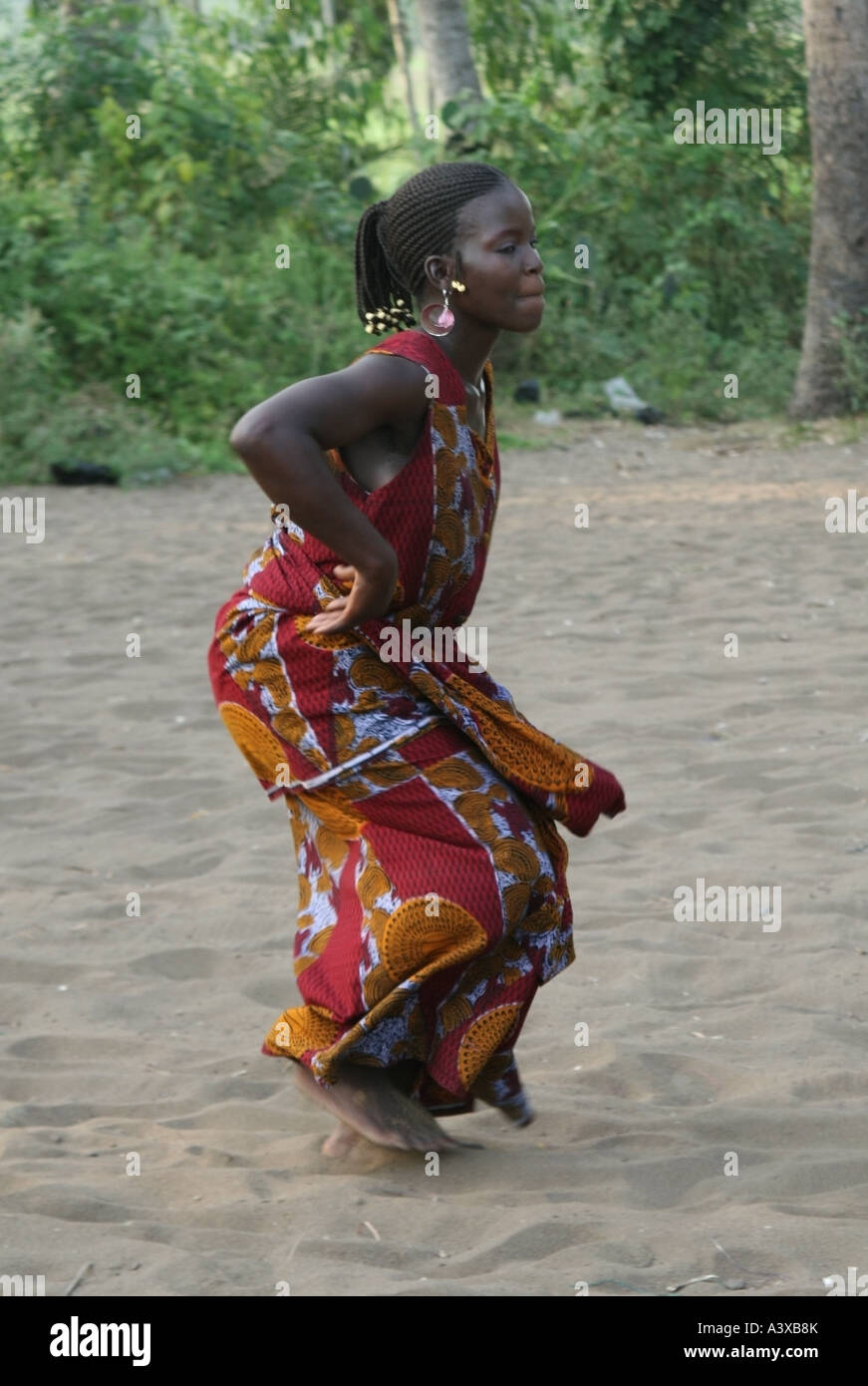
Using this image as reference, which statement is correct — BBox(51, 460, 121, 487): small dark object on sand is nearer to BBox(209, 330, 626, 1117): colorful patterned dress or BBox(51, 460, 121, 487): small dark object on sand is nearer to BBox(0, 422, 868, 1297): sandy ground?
BBox(0, 422, 868, 1297): sandy ground

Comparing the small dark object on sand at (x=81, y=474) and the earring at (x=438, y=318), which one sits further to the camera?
the small dark object on sand at (x=81, y=474)

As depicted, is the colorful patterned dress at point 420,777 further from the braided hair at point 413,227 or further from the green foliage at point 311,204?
the green foliage at point 311,204

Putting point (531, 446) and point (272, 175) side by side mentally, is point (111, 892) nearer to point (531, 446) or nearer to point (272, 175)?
point (531, 446)

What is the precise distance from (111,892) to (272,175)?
10.7m

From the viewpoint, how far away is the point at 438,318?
8.88 feet

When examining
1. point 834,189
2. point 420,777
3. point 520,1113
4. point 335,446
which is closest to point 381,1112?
point 520,1113

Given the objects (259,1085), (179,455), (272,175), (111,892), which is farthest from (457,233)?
(272,175)

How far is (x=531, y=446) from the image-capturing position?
1159cm

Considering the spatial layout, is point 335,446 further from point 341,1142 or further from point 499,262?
point 341,1142

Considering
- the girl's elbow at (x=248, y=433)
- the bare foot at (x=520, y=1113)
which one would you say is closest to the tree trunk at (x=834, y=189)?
the bare foot at (x=520, y=1113)

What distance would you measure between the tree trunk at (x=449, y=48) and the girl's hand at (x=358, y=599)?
1224 centimetres

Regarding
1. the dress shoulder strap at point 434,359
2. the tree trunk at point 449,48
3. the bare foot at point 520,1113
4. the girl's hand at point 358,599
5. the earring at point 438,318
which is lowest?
the bare foot at point 520,1113

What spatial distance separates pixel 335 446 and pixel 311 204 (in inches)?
469

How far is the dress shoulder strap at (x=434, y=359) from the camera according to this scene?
2.63m
